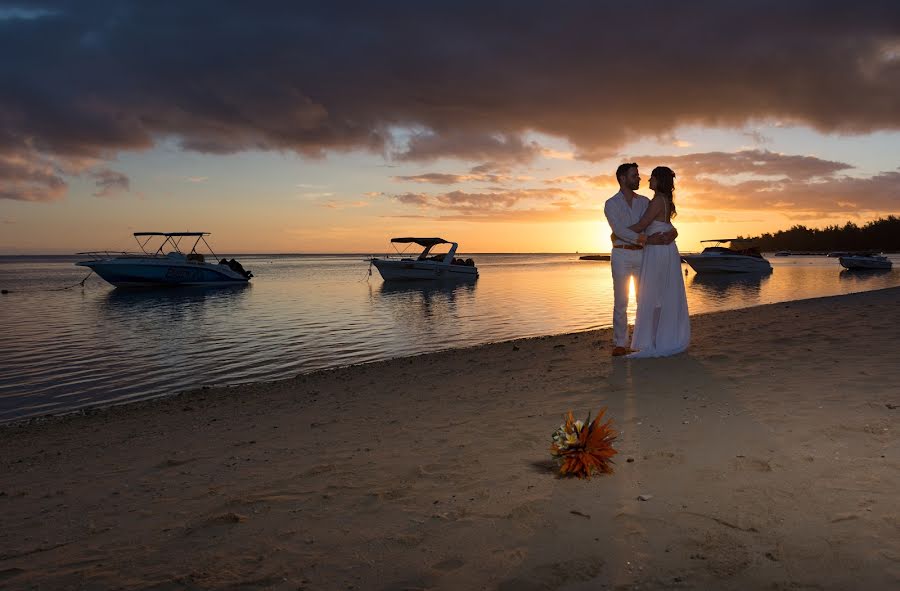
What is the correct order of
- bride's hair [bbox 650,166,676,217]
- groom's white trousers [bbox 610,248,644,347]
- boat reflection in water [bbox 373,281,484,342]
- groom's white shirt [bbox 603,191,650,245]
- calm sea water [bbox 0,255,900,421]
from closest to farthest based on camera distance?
bride's hair [bbox 650,166,676,217] < groom's white shirt [bbox 603,191,650,245] < groom's white trousers [bbox 610,248,644,347] < calm sea water [bbox 0,255,900,421] < boat reflection in water [bbox 373,281,484,342]

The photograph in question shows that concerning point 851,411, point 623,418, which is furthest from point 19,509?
point 851,411

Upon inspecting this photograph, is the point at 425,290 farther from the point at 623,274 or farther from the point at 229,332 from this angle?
the point at 623,274

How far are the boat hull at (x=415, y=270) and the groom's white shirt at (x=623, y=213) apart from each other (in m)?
33.0

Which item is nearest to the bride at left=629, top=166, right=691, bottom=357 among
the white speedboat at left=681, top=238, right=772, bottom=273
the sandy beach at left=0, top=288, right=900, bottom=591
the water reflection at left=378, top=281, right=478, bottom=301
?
the sandy beach at left=0, top=288, right=900, bottom=591

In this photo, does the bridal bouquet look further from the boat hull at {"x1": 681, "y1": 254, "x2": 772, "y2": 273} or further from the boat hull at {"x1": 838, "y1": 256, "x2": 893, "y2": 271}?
the boat hull at {"x1": 838, "y1": 256, "x2": 893, "y2": 271}

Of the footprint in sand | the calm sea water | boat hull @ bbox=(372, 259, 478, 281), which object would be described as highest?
boat hull @ bbox=(372, 259, 478, 281)

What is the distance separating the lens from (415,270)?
1649 inches

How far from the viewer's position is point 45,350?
14672mm

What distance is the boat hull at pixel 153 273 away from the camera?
3625 centimetres

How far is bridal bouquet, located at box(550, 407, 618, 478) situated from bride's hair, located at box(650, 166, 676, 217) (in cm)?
483

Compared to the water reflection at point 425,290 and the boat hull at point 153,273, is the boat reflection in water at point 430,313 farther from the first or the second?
the boat hull at point 153,273

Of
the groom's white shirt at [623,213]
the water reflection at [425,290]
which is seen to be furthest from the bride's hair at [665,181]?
the water reflection at [425,290]

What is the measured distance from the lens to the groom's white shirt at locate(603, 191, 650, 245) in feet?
27.2

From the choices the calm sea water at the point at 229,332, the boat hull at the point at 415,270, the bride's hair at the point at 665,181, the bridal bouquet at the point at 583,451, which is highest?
the bride's hair at the point at 665,181
